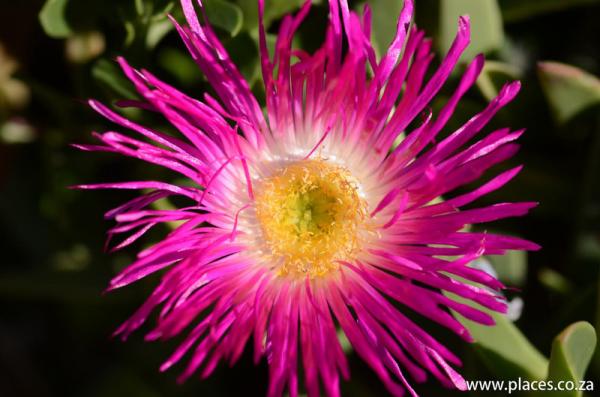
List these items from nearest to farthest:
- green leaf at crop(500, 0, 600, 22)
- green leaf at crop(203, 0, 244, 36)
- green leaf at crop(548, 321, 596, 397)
Answer: green leaf at crop(548, 321, 596, 397)
green leaf at crop(203, 0, 244, 36)
green leaf at crop(500, 0, 600, 22)

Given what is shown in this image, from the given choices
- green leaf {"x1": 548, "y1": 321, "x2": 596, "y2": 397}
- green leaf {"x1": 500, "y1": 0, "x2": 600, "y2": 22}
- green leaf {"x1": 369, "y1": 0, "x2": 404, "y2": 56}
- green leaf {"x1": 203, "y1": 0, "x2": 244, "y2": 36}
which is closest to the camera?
green leaf {"x1": 548, "y1": 321, "x2": 596, "y2": 397}

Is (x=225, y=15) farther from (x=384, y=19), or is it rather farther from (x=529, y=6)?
(x=529, y=6)

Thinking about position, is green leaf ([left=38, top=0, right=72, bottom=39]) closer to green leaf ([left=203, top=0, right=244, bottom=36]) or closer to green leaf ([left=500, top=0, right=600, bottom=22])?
green leaf ([left=203, top=0, right=244, bottom=36])

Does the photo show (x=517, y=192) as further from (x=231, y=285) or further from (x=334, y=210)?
(x=231, y=285)

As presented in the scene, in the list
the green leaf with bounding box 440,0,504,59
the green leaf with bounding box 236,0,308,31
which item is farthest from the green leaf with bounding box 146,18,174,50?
the green leaf with bounding box 440,0,504,59

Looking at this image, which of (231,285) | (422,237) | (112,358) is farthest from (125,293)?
(422,237)

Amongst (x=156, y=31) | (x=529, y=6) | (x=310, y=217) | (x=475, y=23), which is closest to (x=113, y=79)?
(x=156, y=31)
